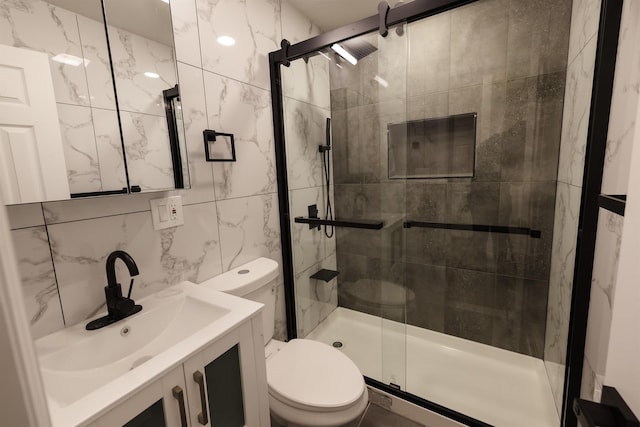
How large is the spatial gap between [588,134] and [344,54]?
50.4 inches

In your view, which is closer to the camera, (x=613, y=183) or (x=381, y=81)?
(x=613, y=183)

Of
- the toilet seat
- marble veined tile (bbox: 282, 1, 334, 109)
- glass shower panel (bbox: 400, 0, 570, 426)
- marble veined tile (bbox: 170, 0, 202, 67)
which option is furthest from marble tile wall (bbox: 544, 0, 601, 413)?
marble veined tile (bbox: 170, 0, 202, 67)

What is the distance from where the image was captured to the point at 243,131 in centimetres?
158

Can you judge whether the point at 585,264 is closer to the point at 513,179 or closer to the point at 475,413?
the point at 513,179

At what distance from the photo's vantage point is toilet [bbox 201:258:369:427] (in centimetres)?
117

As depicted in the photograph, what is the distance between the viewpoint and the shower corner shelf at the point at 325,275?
2.18 meters

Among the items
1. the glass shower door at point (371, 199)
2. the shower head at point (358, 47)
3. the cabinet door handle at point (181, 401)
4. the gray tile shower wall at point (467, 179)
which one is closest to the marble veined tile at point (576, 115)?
the gray tile shower wall at point (467, 179)

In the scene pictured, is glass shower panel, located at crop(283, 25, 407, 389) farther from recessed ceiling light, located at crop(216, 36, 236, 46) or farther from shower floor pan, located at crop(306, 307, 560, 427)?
recessed ceiling light, located at crop(216, 36, 236, 46)

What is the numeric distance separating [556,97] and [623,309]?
1751 millimetres

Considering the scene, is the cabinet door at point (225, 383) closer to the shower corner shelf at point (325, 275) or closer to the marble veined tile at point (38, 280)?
the marble veined tile at point (38, 280)

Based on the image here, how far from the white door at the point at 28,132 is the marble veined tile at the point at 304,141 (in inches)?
44.9

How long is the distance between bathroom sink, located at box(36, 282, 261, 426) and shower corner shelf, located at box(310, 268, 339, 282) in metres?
1.06

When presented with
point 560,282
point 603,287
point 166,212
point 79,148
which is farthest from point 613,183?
point 79,148

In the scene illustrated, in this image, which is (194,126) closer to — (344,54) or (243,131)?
(243,131)
